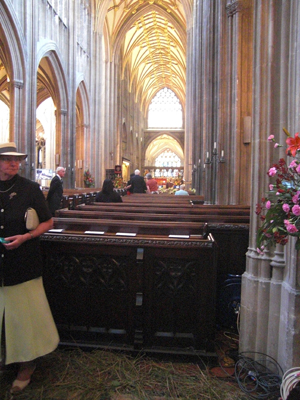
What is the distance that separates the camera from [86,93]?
2206cm

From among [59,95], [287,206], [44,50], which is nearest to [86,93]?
[59,95]

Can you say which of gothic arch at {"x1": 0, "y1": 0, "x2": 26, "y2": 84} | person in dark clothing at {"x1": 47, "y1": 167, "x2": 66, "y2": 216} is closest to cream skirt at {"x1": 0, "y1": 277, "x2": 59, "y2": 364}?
person in dark clothing at {"x1": 47, "y1": 167, "x2": 66, "y2": 216}

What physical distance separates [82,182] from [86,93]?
5519mm

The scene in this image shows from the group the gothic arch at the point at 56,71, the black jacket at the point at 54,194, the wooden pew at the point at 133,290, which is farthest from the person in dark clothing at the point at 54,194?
the gothic arch at the point at 56,71

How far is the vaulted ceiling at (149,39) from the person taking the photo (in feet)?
89.9

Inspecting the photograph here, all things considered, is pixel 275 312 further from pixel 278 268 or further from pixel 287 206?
pixel 287 206

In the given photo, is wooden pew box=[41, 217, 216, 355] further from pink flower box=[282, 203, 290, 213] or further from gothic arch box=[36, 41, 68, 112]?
gothic arch box=[36, 41, 68, 112]

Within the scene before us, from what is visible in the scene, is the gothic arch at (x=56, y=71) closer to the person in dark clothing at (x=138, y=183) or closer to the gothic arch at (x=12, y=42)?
the gothic arch at (x=12, y=42)

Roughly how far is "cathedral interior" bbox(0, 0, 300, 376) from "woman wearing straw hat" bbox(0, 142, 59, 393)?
5.20ft

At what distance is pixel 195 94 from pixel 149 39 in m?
23.1

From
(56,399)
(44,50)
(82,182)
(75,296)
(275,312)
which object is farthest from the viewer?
(82,182)

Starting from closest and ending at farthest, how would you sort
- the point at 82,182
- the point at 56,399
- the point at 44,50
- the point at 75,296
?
1. the point at 56,399
2. the point at 75,296
3. the point at 44,50
4. the point at 82,182

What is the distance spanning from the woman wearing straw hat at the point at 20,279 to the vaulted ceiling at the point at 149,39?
26.1 metres

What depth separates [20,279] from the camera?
241 cm
